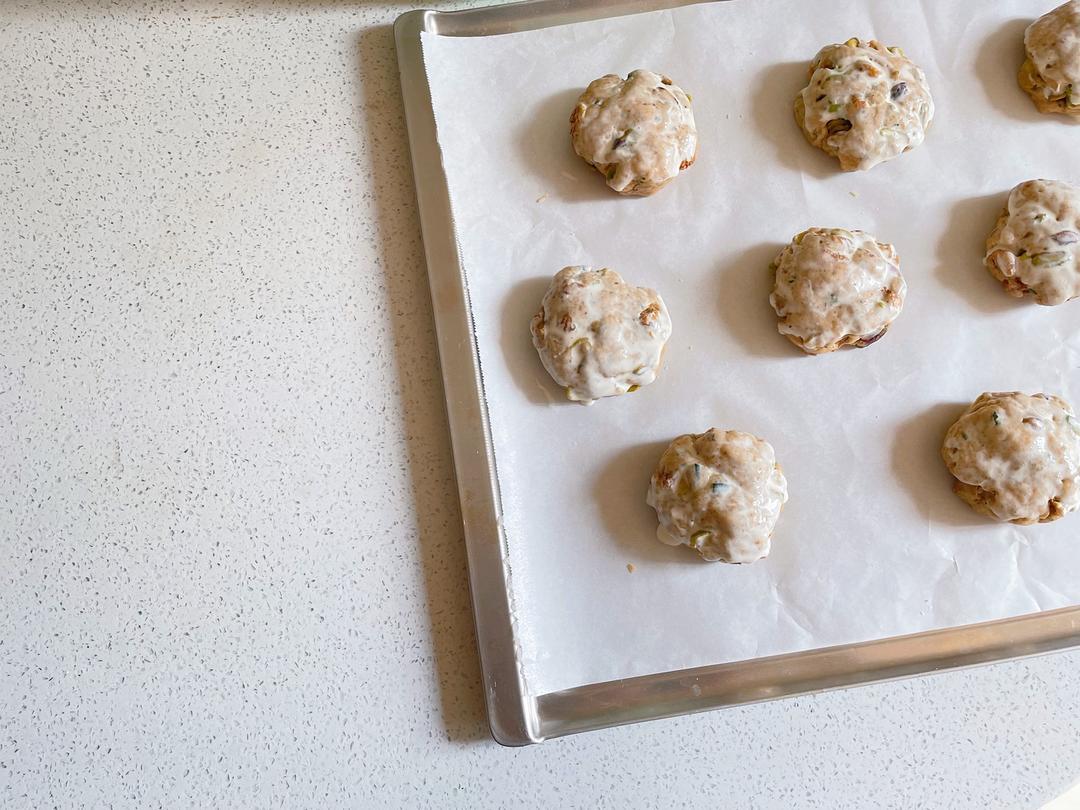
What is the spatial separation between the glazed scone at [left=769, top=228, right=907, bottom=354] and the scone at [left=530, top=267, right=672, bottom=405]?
0.14 m

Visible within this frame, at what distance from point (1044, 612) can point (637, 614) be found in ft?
1.46

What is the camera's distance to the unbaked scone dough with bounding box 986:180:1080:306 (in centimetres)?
85

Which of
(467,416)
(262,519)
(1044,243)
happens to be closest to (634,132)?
(467,416)

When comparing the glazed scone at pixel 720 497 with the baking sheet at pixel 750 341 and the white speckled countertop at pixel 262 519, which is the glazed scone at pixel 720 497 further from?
the white speckled countertop at pixel 262 519

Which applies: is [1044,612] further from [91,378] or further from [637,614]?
[91,378]

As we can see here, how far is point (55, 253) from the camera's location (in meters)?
0.91

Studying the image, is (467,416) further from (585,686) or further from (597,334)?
(585,686)

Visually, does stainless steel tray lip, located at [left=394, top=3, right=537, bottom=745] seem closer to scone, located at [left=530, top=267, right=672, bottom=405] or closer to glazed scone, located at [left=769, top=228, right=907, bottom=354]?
scone, located at [left=530, top=267, right=672, bottom=405]

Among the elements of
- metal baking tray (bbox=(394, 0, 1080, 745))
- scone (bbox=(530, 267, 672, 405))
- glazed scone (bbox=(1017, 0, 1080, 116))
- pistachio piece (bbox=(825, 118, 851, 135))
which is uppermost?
glazed scone (bbox=(1017, 0, 1080, 116))

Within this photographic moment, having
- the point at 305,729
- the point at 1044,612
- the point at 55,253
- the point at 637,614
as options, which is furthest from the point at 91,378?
the point at 1044,612

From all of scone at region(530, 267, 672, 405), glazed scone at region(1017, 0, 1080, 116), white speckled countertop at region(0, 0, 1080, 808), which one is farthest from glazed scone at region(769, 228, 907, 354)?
white speckled countertop at region(0, 0, 1080, 808)

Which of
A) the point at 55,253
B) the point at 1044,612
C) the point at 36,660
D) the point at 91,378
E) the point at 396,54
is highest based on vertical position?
the point at 396,54

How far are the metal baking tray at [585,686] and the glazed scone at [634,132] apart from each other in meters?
0.20

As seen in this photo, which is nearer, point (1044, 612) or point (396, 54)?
point (1044, 612)
